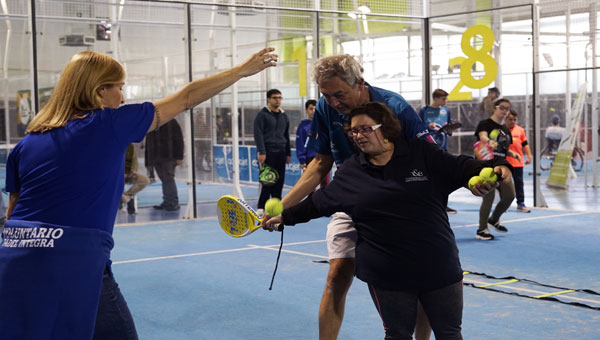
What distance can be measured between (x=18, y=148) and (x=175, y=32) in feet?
38.0

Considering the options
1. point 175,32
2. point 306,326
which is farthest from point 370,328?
point 175,32

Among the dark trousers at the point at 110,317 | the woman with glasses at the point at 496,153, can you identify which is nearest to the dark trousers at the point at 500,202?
the woman with glasses at the point at 496,153

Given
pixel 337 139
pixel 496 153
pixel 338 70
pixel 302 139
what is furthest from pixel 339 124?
pixel 302 139

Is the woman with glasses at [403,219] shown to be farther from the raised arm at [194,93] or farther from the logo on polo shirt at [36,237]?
the logo on polo shirt at [36,237]

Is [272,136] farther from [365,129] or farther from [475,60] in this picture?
[365,129]

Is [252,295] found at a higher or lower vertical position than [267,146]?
lower

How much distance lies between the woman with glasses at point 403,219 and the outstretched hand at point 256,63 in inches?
24.8

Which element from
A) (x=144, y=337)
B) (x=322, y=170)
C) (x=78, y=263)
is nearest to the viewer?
(x=78, y=263)

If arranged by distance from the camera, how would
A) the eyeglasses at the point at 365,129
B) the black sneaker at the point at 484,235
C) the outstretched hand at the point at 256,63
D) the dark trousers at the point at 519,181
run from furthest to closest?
the dark trousers at the point at 519,181 → the black sneaker at the point at 484,235 → the eyeglasses at the point at 365,129 → the outstretched hand at the point at 256,63

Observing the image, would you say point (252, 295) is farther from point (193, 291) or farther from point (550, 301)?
point (550, 301)

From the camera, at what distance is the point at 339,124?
4.61 meters

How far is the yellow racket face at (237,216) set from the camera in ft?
14.8

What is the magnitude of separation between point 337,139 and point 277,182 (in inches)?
339

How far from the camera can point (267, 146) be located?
1341 cm
